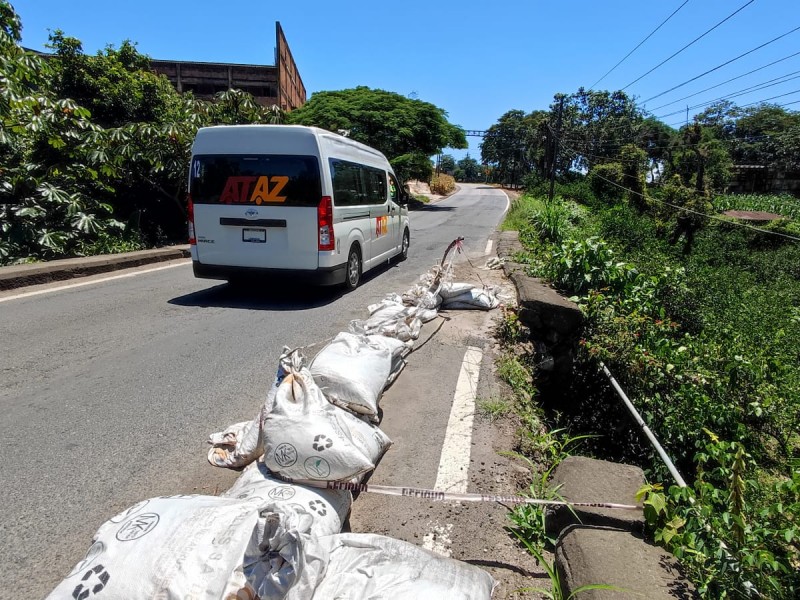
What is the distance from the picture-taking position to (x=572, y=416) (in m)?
5.59

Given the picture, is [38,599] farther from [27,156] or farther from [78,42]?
[78,42]

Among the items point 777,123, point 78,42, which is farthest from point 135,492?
point 777,123

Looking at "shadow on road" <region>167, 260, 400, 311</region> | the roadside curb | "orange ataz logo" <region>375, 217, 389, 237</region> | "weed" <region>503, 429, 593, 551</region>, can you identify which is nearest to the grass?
"weed" <region>503, 429, 593, 551</region>

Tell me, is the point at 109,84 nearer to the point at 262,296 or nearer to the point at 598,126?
the point at 262,296

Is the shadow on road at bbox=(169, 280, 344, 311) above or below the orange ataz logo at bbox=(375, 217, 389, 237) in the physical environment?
below

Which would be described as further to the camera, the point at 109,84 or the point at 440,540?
the point at 109,84

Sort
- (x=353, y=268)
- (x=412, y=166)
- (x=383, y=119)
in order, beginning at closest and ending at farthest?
(x=353, y=268), (x=383, y=119), (x=412, y=166)

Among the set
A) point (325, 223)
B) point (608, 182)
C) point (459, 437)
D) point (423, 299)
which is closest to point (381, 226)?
point (325, 223)

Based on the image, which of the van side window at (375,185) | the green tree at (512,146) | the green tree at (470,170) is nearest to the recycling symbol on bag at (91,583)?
the van side window at (375,185)

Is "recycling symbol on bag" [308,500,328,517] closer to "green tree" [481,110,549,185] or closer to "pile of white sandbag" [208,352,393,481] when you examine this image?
"pile of white sandbag" [208,352,393,481]

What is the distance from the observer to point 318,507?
7.41 ft

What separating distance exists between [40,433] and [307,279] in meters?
4.04

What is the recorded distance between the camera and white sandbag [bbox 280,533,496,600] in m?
1.71

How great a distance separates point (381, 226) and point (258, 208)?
293 centimetres
